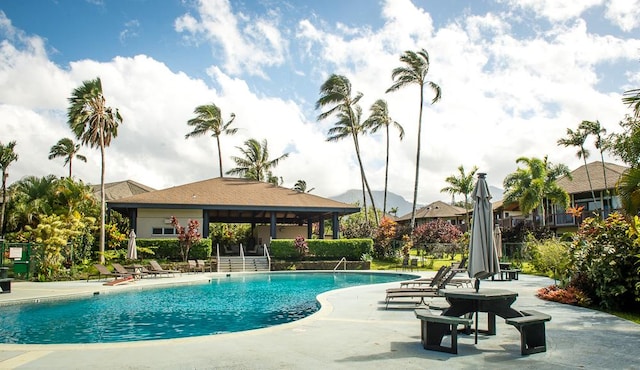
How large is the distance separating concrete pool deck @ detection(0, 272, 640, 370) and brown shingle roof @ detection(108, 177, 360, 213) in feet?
71.0

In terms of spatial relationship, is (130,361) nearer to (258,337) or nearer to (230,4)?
(258,337)

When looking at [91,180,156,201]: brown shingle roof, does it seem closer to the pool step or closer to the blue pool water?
the pool step

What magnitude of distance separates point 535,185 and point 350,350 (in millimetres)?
31059

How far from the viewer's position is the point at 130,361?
636 cm

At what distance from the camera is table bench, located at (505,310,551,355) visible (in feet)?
21.4

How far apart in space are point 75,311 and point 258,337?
7.94 meters

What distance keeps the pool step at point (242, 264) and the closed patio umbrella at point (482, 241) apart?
68.2ft

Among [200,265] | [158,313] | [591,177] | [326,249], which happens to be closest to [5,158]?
[200,265]

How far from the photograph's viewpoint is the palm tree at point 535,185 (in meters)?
33.6

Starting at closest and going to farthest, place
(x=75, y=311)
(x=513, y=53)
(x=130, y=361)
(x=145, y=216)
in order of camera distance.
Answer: (x=130, y=361), (x=75, y=311), (x=513, y=53), (x=145, y=216)

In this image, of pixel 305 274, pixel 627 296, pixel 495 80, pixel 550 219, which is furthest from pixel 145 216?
pixel 550 219

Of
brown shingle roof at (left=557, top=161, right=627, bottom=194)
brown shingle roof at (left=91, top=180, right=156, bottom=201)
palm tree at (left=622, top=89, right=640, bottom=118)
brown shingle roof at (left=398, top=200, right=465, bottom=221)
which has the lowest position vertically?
brown shingle roof at (left=398, top=200, right=465, bottom=221)

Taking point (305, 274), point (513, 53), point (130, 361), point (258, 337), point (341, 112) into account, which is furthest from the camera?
point (341, 112)

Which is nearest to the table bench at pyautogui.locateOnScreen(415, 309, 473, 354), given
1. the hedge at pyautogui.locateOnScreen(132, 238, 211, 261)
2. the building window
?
the hedge at pyautogui.locateOnScreen(132, 238, 211, 261)
